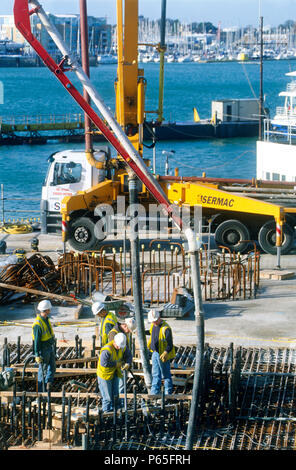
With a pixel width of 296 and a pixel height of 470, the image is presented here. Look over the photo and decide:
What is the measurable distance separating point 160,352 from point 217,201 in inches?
425

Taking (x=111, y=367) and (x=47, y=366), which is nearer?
(x=111, y=367)

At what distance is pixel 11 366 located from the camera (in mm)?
14281

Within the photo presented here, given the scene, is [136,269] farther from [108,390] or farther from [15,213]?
[15,213]

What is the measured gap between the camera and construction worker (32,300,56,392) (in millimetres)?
13305

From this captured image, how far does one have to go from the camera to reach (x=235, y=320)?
711 inches

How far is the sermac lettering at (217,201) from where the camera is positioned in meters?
23.4

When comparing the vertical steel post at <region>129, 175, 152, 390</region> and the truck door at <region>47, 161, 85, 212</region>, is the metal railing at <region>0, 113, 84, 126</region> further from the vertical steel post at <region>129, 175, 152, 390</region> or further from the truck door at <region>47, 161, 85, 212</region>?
the vertical steel post at <region>129, 175, 152, 390</region>

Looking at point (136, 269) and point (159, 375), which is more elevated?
point (136, 269)

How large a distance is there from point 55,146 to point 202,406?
6383 cm

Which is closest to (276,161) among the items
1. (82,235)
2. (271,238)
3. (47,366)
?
(271,238)

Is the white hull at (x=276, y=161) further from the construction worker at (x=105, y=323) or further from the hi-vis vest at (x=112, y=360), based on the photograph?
the hi-vis vest at (x=112, y=360)

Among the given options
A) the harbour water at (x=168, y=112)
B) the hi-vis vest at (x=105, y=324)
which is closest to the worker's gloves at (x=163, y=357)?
the hi-vis vest at (x=105, y=324)

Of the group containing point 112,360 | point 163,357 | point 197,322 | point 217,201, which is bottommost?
point 163,357

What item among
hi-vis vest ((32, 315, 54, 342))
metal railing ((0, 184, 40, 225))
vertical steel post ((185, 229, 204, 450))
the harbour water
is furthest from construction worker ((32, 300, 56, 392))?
the harbour water
